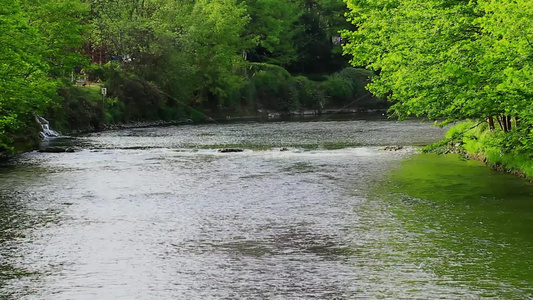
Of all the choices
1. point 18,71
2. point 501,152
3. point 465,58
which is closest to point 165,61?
point 18,71

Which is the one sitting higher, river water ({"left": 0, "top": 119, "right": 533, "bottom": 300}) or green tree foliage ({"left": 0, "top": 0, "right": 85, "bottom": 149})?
green tree foliage ({"left": 0, "top": 0, "right": 85, "bottom": 149})

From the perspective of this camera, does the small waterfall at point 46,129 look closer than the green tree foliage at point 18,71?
No

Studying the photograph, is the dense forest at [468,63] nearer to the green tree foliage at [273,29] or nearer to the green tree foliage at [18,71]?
→ the green tree foliage at [18,71]

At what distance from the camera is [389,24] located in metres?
36.7

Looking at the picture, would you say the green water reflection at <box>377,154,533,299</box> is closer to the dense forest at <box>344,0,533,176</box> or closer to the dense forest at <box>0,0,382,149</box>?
the dense forest at <box>344,0,533,176</box>

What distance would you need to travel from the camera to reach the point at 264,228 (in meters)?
23.9

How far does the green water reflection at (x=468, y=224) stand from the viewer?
18016 millimetres

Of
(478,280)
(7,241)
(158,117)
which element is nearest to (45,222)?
(7,241)

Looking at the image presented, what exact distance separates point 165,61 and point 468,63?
59099 millimetres

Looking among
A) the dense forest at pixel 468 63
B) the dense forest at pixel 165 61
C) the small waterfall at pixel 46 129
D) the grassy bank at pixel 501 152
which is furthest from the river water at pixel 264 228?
the small waterfall at pixel 46 129

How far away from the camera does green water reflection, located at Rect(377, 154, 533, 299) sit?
59.1 feet

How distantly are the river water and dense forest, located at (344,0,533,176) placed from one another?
3.11m

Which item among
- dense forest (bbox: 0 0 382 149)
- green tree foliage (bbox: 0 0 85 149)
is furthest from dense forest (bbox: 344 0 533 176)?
dense forest (bbox: 0 0 382 149)

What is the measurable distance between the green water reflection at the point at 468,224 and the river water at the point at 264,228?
0.05m
